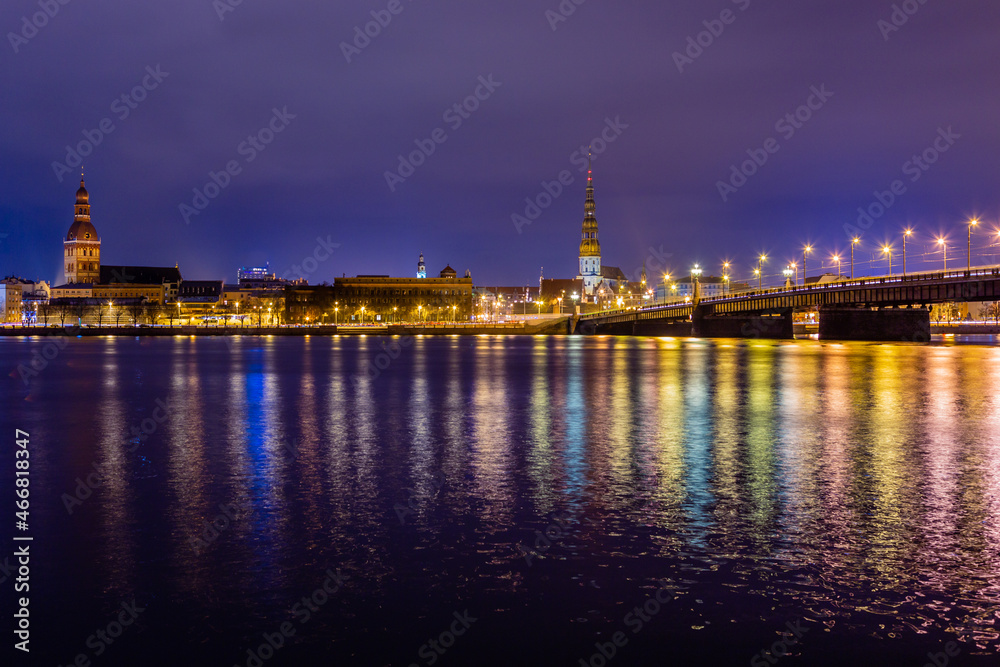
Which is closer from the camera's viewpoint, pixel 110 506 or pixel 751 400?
pixel 110 506

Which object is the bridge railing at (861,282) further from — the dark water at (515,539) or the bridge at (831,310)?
the dark water at (515,539)

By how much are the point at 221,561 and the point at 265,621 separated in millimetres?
2127

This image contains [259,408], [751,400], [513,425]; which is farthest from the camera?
[751,400]

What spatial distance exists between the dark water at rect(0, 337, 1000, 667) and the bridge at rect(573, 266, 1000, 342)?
58.2 m

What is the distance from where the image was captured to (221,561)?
1009 centimetres

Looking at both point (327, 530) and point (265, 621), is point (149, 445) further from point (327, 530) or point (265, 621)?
Answer: point (265, 621)

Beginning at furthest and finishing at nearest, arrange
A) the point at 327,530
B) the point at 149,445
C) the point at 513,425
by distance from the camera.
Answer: the point at 513,425, the point at 149,445, the point at 327,530

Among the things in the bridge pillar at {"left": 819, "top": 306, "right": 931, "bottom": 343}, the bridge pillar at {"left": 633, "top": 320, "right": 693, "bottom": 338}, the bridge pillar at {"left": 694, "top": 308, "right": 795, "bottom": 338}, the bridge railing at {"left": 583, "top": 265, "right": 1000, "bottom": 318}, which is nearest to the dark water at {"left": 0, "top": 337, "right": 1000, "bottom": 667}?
the bridge railing at {"left": 583, "top": 265, "right": 1000, "bottom": 318}

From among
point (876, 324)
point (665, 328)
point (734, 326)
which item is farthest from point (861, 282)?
point (665, 328)

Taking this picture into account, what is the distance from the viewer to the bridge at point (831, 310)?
7731 cm

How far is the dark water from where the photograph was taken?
7867 millimetres

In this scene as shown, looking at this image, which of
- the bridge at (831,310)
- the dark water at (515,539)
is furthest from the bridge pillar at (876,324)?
the dark water at (515,539)

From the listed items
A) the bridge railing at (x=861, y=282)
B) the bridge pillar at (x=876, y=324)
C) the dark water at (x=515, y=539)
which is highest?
the bridge railing at (x=861, y=282)

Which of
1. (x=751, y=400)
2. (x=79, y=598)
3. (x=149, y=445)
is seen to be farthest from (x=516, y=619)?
(x=751, y=400)
